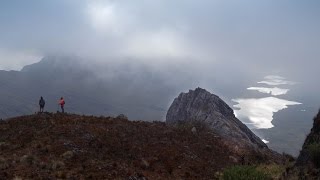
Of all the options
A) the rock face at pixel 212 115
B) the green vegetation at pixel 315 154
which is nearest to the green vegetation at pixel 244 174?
the green vegetation at pixel 315 154

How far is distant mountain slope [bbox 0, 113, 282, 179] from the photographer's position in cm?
2689

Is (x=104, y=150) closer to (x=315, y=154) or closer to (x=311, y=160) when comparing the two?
(x=311, y=160)

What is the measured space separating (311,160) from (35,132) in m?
21.5

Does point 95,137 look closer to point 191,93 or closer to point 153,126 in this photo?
point 153,126

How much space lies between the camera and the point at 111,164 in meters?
28.4

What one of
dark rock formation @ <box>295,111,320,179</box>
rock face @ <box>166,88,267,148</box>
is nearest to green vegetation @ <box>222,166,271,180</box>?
dark rock formation @ <box>295,111,320,179</box>

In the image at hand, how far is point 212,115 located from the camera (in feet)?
208

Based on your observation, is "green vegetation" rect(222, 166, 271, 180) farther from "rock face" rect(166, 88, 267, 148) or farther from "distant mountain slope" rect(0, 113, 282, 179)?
"rock face" rect(166, 88, 267, 148)

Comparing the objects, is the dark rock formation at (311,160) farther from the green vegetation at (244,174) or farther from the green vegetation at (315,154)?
the green vegetation at (244,174)

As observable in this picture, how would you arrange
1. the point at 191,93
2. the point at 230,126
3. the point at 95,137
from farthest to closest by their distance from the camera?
the point at 191,93 → the point at 230,126 → the point at 95,137

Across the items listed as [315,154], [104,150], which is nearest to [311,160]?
[315,154]

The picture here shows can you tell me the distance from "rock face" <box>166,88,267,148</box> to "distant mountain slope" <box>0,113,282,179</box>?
9.22m

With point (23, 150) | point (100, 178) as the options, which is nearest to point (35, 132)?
point (23, 150)

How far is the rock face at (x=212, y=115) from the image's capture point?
2188 inches
